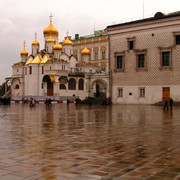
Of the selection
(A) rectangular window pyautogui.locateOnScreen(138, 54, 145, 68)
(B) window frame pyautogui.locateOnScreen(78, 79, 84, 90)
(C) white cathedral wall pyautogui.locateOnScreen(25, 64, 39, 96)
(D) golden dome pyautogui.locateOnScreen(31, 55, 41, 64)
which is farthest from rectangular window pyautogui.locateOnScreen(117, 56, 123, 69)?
(D) golden dome pyautogui.locateOnScreen(31, 55, 41, 64)

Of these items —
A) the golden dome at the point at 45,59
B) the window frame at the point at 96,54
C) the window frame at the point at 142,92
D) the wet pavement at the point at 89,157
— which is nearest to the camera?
the wet pavement at the point at 89,157

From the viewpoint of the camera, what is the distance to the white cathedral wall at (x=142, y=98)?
32.8m

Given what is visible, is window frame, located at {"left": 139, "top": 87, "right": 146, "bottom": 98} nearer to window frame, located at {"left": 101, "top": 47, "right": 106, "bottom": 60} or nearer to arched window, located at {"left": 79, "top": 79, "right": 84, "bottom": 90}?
arched window, located at {"left": 79, "top": 79, "right": 84, "bottom": 90}

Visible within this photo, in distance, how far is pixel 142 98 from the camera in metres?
34.8

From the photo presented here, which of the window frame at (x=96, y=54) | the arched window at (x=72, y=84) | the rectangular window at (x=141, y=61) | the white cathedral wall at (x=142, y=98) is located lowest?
the white cathedral wall at (x=142, y=98)

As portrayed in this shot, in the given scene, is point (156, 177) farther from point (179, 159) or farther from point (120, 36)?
point (120, 36)

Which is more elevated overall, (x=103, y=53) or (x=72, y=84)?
(x=103, y=53)

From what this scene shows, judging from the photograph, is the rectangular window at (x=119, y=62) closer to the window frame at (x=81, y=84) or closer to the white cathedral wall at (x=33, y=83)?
the window frame at (x=81, y=84)

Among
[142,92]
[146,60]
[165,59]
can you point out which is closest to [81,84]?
[142,92]

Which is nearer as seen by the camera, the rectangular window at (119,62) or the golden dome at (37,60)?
the rectangular window at (119,62)

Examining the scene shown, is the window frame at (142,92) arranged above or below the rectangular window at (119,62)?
below

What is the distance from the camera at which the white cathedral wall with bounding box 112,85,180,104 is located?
1291 inches

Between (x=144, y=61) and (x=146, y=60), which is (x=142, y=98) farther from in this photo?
(x=146, y=60)

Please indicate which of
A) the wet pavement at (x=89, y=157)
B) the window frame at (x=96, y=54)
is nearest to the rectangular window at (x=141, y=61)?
the wet pavement at (x=89, y=157)
